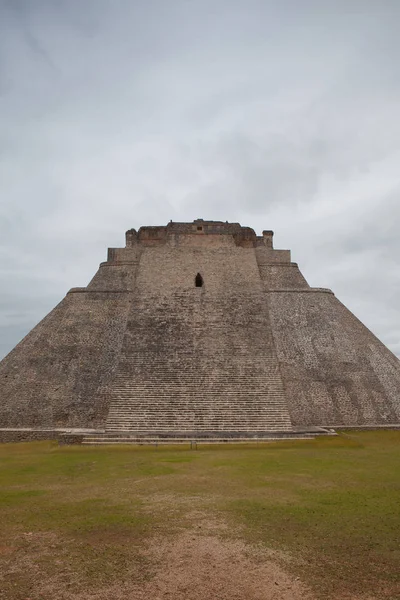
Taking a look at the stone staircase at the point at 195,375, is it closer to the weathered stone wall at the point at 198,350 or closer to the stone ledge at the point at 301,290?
the weathered stone wall at the point at 198,350

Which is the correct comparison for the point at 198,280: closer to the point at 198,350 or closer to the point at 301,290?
the point at 301,290

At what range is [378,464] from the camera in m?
11.2

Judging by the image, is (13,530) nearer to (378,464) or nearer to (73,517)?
(73,517)

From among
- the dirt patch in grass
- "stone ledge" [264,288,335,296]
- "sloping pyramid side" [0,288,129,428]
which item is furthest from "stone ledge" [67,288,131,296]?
the dirt patch in grass

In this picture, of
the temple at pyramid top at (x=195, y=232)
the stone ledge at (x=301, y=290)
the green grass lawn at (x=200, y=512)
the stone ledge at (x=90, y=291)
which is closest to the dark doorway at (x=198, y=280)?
the stone ledge at (x=301, y=290)

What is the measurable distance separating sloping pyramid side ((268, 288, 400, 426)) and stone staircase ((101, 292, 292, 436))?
2.20ft

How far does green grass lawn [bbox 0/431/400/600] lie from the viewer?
4.88m

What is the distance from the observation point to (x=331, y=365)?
63.2 feet

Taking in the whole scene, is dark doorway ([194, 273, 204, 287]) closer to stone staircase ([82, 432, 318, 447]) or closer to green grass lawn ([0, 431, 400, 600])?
stone staircase ([82, 432, 318, 447])

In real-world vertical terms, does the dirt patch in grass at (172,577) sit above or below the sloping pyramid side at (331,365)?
below

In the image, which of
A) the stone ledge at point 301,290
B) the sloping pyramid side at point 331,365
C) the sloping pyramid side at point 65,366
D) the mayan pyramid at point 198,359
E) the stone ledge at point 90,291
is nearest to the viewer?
the mayan pyramid at point 198,359

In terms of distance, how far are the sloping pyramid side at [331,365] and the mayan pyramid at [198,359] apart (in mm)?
47

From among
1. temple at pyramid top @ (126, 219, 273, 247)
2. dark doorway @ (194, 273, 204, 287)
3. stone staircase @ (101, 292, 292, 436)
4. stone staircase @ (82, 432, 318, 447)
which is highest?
temple at pyramid top @ (126, 219, 273, 247)

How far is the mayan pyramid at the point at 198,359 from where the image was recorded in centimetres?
1702
